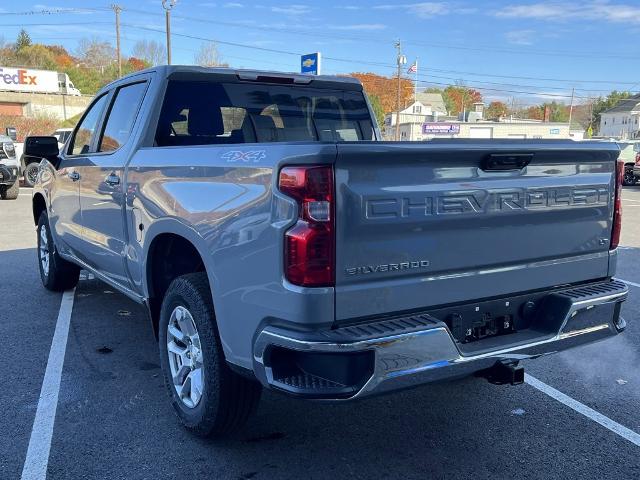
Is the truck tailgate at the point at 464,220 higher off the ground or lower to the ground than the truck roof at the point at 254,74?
lower

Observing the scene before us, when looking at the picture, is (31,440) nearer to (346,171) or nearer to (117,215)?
(117,215)

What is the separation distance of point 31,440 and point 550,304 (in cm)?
284

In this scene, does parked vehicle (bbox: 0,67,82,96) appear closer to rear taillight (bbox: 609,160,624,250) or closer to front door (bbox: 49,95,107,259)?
front door (bbox: 49,95,107,259)

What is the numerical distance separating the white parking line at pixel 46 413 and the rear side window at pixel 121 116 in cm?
159

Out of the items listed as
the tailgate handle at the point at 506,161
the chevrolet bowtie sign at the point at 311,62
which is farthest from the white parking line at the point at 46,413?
the chevrolet bowtie sign at the point at 311,62

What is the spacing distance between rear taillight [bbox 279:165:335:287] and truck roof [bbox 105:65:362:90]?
2068 mm

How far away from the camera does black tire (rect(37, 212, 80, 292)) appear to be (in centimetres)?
620

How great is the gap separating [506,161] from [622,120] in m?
119

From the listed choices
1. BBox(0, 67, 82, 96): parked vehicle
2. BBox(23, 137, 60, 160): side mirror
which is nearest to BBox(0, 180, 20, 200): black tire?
BBox(23, 137, 60, 160): side mirror

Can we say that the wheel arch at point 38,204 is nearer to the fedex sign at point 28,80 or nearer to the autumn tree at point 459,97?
the fedex sign at point 28,80

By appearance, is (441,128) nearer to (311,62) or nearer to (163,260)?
(311,62)

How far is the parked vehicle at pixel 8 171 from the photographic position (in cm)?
1505

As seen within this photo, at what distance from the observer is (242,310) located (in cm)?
274

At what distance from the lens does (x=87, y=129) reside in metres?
5.23
